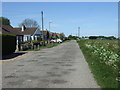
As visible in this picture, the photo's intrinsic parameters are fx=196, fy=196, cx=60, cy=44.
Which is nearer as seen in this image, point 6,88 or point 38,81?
point 6,88

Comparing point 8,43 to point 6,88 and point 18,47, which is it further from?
point 6,88

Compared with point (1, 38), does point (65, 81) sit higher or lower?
lower

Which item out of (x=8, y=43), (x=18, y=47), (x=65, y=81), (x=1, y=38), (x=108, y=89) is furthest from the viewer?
(x=18, y=47)

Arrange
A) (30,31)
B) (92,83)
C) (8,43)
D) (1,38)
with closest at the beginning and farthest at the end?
1. (92,83)
2. (1,38)
3. (8,43)
4. (30,31)

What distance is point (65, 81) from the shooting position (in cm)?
795

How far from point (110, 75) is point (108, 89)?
198 centimetres

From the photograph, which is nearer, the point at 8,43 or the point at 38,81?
the point at 38,81

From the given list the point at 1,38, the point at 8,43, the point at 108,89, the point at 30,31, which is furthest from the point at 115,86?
the point at 30,31

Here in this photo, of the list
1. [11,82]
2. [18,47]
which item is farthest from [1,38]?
[11,82]

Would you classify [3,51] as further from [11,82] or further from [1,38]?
[11,82]

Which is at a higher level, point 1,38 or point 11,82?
point 1,38

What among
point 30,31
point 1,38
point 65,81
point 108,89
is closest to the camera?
point 108,89

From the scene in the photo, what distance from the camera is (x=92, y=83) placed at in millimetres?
7422

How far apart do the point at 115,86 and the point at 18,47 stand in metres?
23.7
